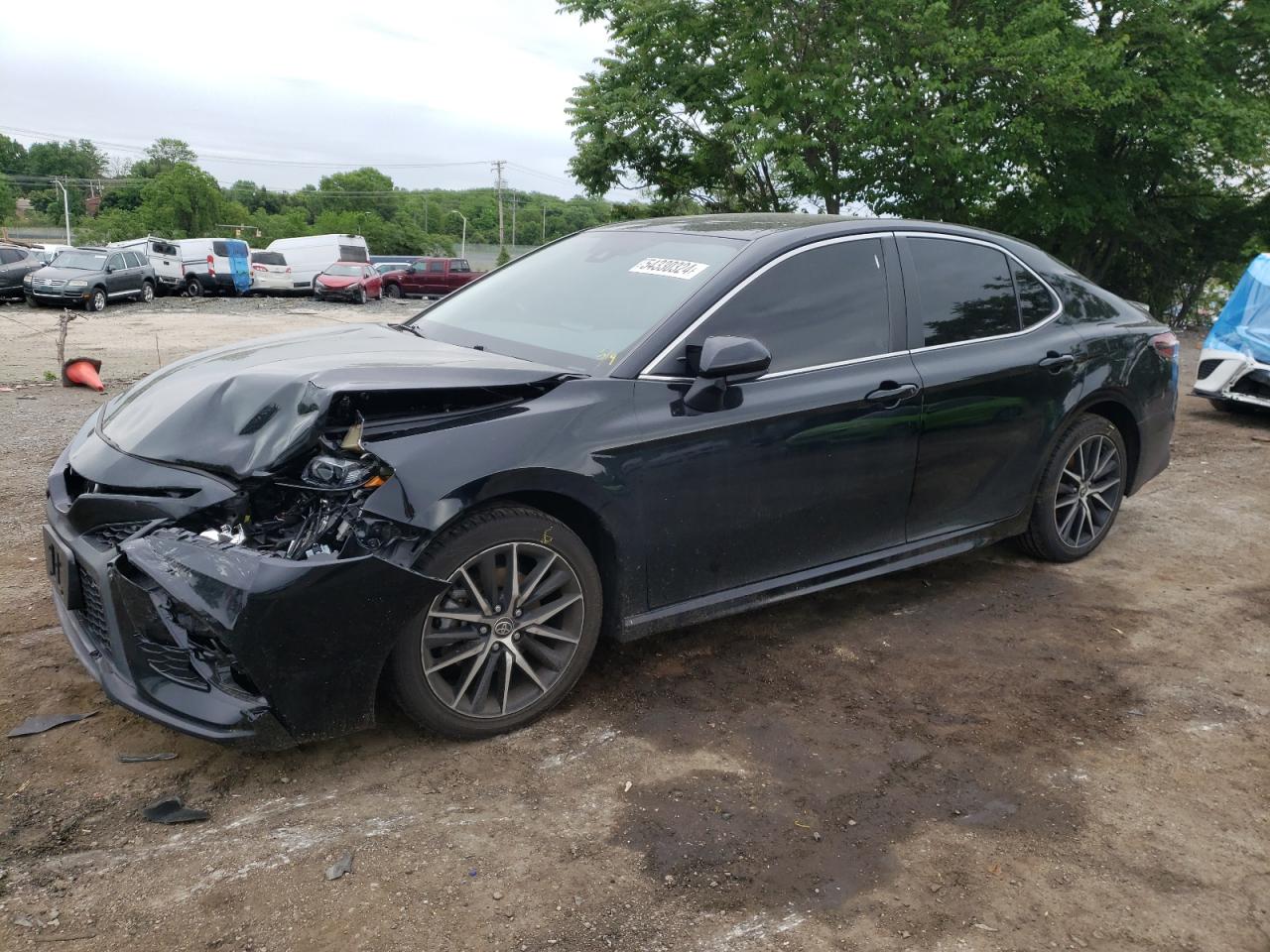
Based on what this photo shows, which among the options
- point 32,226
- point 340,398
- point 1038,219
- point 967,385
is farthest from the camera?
point 32,226

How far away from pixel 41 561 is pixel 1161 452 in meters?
5.73

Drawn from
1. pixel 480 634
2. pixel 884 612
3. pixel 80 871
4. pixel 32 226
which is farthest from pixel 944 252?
pixel 32 226

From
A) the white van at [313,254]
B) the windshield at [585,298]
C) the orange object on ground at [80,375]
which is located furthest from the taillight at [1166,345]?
the white van at [313,254]

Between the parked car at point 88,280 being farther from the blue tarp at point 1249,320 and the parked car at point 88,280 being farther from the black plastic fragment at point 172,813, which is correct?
the black plastic fragment at point 172,813

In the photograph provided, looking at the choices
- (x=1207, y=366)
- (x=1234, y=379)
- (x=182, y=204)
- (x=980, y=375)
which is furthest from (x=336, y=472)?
(x=182, y=204)

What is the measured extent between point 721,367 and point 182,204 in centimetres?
8082

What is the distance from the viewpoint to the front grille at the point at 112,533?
10.1 feet

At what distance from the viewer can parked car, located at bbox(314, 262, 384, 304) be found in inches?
1268

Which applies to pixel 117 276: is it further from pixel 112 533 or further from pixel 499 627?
pixel 499 627

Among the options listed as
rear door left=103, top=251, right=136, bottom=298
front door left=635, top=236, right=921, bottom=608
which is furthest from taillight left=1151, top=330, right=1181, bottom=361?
rear door left=103, top=251, right=136, bottom=298

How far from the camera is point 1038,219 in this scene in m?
22.0

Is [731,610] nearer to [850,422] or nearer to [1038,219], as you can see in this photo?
[850,422]

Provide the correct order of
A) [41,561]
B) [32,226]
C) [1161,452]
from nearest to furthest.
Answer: [41,561] → [1161,452] → [32,226]

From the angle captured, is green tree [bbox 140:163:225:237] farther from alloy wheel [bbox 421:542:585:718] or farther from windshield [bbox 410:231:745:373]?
alloy wheel [bbox 421:542:585:718]
